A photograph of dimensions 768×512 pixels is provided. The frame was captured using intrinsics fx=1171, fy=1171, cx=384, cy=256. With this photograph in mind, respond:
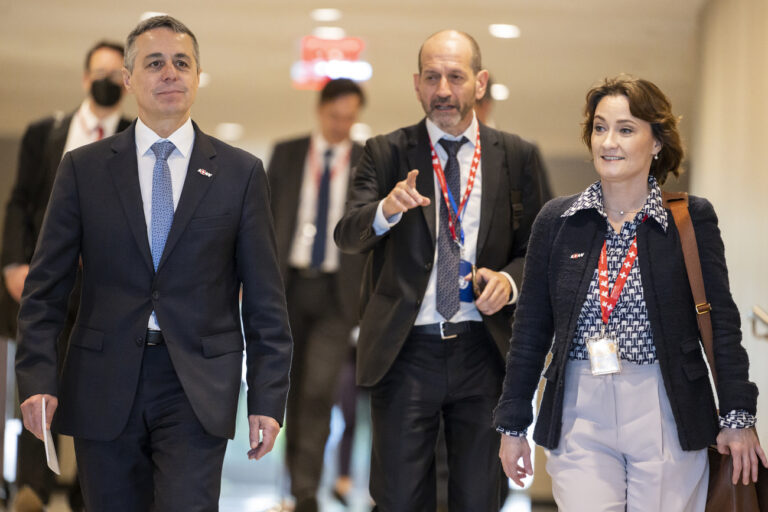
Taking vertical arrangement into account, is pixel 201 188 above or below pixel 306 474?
above

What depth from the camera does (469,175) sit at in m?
4.11

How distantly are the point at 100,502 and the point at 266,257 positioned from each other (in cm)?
82

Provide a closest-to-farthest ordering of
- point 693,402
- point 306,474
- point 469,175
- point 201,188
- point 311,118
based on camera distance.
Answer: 1. point 693,402
2. point 201,188
3. point 469,175
4. point 306,474
5. point 311,118

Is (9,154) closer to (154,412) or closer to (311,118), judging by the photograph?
(311,118)

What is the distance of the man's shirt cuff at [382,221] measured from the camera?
12.7 feet

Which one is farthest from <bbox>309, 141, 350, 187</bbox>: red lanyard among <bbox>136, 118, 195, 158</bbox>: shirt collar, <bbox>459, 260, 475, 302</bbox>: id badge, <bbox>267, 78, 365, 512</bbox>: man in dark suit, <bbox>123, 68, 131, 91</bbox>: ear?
<bbox>136, 118, 195, 158</bbox>: shirt collar

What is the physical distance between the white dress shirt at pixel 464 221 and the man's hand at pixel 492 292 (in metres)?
0.06

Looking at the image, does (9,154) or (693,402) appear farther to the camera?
(9,154)

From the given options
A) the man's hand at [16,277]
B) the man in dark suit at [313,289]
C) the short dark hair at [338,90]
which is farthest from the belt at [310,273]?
the man's hand at [16,277]

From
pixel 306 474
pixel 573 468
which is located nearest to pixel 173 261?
pixel 573 468

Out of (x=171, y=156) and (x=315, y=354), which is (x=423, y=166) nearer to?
(x=171, y=156)

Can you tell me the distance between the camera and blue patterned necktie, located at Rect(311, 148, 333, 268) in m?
6.28

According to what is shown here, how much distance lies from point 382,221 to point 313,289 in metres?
2.38

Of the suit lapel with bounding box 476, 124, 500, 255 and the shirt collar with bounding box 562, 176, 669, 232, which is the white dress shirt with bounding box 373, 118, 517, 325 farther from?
the shirt collar with bounding box 562, 176, 669, 232
